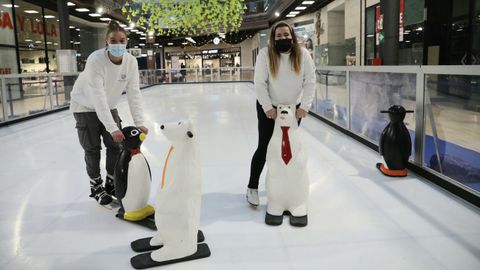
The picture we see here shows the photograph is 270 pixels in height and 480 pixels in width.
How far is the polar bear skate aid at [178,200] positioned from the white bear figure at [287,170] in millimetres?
746

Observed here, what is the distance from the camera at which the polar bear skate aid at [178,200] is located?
2096 mm

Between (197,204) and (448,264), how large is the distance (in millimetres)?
1341

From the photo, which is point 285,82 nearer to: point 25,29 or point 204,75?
point 25,29

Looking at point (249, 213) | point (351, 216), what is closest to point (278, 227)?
point (249, 213)

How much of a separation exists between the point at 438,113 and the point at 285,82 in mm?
1868

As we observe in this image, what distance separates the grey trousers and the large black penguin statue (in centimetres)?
240

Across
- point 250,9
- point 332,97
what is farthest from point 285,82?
point 250,9

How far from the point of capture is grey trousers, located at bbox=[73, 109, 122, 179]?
2.99 m

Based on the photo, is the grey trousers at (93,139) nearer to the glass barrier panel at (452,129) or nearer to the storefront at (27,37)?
the glass barrier panel at (452,129)

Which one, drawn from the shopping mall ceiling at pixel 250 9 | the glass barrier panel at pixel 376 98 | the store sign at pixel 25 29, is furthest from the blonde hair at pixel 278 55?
the store sign at pixel 25 29

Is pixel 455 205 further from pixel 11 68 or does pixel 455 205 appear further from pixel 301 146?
pixel 11 68

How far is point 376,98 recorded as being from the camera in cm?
511

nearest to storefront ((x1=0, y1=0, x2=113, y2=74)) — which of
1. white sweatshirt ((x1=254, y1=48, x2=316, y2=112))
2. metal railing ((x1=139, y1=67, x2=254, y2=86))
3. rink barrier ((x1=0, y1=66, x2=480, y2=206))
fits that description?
rink barrier ((x1=0, y1=66, x2=480, y2=206))

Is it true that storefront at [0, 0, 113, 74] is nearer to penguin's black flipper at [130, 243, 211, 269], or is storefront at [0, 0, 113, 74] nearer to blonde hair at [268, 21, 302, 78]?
blonde hair at [268, 21, 302, 78]
